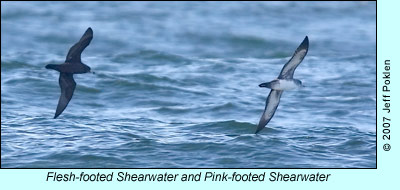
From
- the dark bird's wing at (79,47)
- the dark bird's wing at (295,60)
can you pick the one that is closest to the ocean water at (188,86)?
the dark bird's wing at (295,60)

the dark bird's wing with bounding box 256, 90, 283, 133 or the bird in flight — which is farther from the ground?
the bird in flight

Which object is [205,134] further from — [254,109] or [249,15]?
[249,15]

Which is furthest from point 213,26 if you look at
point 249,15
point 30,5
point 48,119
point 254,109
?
point 48,119

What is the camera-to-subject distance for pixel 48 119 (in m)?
15.9

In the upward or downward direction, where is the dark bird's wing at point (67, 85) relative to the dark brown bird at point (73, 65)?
downward

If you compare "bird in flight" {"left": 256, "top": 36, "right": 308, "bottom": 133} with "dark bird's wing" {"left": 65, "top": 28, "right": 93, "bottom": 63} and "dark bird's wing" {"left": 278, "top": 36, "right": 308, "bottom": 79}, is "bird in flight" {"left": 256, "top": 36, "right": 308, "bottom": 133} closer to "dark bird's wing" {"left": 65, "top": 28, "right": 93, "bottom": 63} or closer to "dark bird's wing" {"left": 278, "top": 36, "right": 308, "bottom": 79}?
"dark bird's wing" {"left": 278, "top": 36, "right": 308, "bottom": 79}

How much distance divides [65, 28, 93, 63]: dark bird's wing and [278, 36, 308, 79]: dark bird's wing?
3055 mm

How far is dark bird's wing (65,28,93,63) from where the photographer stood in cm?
1293

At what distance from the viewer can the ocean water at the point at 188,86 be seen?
14.1 m

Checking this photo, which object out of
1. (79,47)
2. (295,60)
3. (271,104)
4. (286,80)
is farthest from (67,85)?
(295,60)

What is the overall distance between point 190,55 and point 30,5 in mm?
8451

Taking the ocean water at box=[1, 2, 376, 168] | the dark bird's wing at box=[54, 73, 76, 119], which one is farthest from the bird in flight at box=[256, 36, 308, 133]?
the dark bird's wing at box=[54, 73, 76, 119]

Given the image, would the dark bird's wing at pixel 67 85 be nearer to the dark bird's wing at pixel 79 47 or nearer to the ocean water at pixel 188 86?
the dark bird's wing at pixel 79 47

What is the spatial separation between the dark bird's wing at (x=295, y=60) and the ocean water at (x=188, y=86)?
1484 mm
